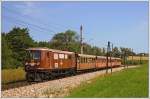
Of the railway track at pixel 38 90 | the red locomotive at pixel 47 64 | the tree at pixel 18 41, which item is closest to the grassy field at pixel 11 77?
the red locomotive at pixel 47 64

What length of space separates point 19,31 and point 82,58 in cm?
2206

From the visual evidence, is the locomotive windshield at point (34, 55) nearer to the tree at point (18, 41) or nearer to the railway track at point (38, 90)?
the railway track at point (38, 90)

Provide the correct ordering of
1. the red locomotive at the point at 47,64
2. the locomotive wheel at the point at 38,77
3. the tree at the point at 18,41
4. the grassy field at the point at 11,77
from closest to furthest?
1. the locomotive wheel at the point at 38,77
2. the red locomotive at the point at 47,64
3. the grassy field at the point at 11,77
4. the tree at the point at 18,41

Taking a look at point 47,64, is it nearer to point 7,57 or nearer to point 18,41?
point 7,57

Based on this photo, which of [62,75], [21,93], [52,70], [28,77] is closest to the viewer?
[21,93]

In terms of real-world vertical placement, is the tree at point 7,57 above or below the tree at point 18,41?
below

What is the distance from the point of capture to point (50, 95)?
18.6 metres

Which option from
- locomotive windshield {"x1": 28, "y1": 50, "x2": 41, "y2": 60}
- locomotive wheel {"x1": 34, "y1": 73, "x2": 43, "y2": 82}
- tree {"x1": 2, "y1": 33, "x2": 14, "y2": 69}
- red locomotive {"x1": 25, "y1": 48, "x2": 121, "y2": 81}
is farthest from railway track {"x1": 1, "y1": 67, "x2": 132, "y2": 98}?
tree {"x1": 2, "y1": 33, "x2": 14, "y2": 69}

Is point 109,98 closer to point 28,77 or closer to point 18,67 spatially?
point 28,77

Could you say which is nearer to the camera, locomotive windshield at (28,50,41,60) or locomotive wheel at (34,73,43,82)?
locomotive wheel at (34,73,43,82)

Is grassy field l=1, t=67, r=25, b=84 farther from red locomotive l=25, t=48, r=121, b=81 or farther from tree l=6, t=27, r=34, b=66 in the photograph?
tree l=6, t=27, r=34, b=66

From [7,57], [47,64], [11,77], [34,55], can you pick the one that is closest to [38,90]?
[34,55]

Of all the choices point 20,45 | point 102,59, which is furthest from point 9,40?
point 102,59

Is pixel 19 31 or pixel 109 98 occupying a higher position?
pixel 19 31
